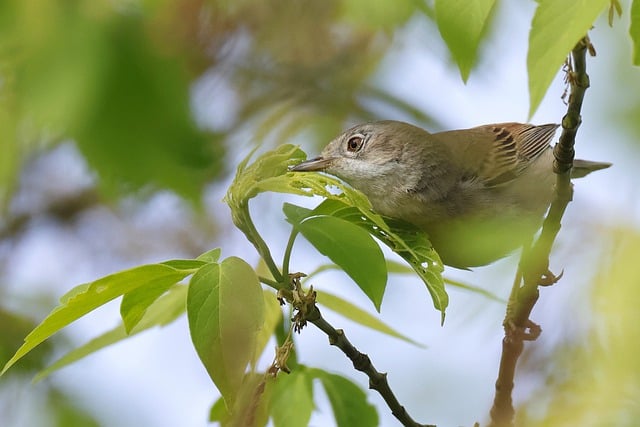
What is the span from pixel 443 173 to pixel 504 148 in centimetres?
75

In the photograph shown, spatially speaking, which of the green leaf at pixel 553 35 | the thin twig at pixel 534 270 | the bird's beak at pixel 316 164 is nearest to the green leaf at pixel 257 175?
the thin twig at pixel 534 270

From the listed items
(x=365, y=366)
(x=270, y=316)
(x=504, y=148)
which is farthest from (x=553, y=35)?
(x=504, y=148)

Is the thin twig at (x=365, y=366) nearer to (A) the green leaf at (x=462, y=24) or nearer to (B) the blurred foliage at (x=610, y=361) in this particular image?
(A) the green leaf at (x=462, y=24)

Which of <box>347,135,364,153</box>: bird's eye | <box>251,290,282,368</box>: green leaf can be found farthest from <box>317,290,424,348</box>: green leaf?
<box>347,135,364,153</box>: bird's eye

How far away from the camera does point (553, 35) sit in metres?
1.67

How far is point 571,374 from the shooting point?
144 cm

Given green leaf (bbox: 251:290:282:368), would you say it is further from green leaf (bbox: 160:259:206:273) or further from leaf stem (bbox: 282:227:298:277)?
green leaf (bbox: 160:259:206:273)

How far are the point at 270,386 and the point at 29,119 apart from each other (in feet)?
5.11

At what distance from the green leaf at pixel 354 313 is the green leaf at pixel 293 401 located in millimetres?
263

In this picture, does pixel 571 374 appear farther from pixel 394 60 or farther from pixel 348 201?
pixel 394 60

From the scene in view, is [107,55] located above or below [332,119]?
below

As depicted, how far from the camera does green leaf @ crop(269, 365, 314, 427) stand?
2.92 meters

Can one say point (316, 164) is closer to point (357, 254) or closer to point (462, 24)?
point (357, 254)

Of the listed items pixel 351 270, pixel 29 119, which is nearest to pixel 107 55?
pixel 29 119
